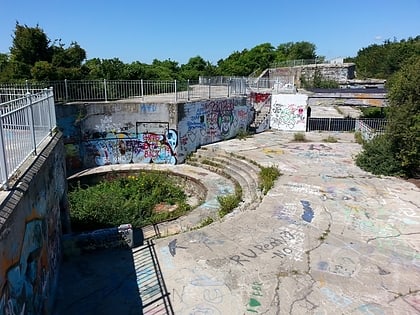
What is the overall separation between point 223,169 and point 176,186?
2.38 meters

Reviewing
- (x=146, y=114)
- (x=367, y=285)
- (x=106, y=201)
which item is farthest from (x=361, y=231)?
(x=146, y=114)

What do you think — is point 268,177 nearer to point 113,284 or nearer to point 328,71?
point 113,284

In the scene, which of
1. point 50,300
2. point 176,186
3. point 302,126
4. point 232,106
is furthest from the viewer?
point 302,126

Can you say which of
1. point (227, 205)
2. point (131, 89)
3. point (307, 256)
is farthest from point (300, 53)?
point (307, 256)

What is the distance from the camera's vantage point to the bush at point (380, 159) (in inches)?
524

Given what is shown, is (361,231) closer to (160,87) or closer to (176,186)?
(176,186)

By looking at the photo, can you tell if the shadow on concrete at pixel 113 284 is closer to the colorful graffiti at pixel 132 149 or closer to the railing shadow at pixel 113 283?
the railing shadow at pixel 113 283

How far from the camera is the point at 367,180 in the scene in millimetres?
12664

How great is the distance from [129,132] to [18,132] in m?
11.0

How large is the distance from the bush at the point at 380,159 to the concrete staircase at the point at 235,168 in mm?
4585

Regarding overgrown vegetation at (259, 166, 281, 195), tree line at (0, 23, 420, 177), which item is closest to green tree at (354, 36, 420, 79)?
tree line at (0, 23, 420, 177)


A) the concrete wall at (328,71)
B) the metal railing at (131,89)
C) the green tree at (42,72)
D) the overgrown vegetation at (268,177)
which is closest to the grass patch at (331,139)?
the metal railing at (131,89)

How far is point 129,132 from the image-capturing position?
16719 mm

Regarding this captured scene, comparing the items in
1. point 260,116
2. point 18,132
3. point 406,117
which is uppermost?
point 18,132
